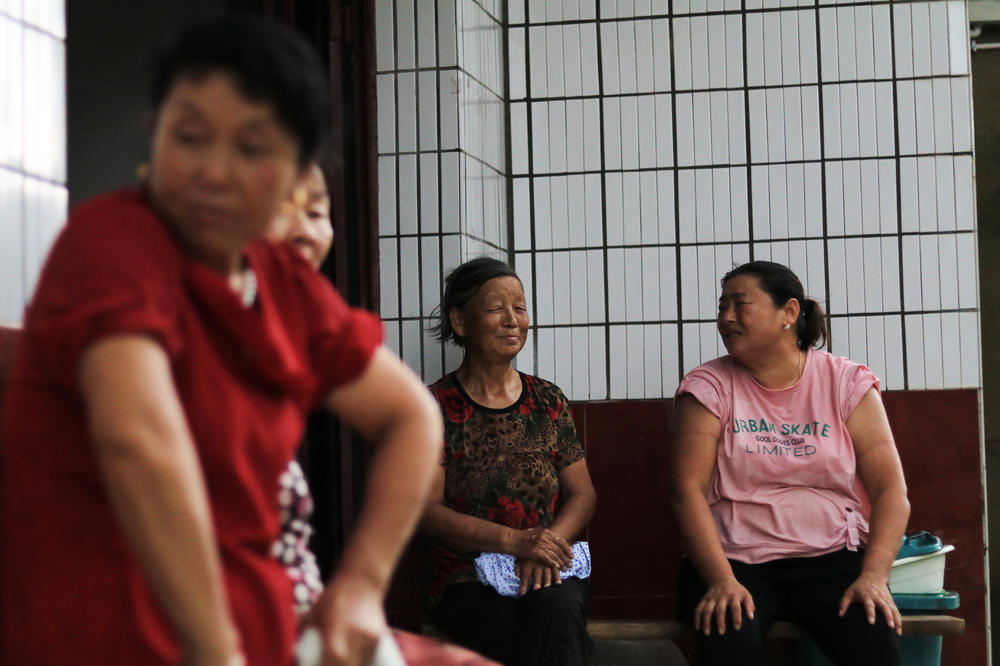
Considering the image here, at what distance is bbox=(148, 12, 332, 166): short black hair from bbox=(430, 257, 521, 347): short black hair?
2.44m

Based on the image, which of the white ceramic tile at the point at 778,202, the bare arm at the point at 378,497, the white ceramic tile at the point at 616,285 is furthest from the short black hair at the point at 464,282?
the bare arm at the point at 378,497

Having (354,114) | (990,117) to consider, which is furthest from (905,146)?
(354,114)

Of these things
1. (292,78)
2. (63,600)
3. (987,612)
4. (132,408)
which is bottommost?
(987,612)

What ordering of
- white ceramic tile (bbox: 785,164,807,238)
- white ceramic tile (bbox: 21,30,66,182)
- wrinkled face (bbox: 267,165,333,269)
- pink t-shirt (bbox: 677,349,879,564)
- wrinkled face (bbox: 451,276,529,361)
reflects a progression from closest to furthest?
wrinkled face (bbox: 267,165,333,269) → white ceramic tile (bbox: 21,30,66,182) → pink t-shirt (bbox: 677,349,879,564) → wrinkled face (bbox: 451,276,529,361) → white ceramic tile (bbox: 785,164,807,238)

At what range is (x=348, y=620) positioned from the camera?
1168mm

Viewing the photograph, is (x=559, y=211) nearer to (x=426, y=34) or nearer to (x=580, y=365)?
(x=580, y=365)

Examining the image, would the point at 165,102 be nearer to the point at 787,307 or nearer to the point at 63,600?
the point at 63,600

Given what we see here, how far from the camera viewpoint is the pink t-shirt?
3398 millimetres

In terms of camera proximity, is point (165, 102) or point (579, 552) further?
point (579, 552)

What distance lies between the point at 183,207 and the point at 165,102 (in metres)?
0.10

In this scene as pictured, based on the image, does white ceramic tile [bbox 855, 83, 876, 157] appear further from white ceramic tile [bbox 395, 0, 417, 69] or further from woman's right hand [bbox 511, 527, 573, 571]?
woman's right hand [bbox 511, 527, 573, 571]

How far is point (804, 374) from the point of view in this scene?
356 centimetres

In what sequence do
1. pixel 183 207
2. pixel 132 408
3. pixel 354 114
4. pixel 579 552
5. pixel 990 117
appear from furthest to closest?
pixel 990 117 → pixel 354 114 → pixel 579 552 → pixel 183 207 → pixel 132 408

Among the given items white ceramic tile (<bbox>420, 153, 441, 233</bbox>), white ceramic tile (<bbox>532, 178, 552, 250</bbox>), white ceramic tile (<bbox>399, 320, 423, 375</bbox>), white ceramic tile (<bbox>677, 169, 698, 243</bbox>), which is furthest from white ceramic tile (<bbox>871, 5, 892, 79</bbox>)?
white ceramic tile (<bbox>399, 320, 423, 375</bbox>)
